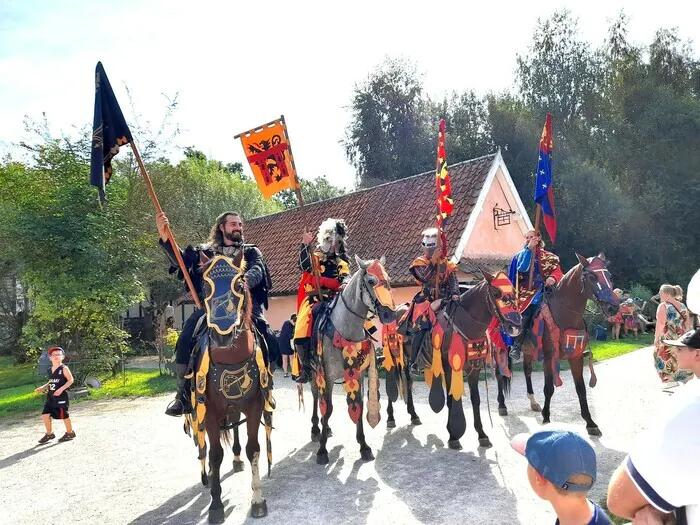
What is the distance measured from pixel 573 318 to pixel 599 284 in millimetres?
618

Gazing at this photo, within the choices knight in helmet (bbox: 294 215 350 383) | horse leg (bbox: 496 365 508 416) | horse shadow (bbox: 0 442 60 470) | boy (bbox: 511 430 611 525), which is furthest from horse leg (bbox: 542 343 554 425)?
horse shadow (bbox: 0 442 60 470)

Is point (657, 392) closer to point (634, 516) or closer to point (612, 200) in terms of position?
point (634, 516)

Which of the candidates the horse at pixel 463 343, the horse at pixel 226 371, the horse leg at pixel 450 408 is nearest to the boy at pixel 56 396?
the horse at pixel 226 371

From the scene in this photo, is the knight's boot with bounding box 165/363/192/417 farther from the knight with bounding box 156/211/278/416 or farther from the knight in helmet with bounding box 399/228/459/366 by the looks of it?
the knight in helmet with bounding box 399/228/459/366

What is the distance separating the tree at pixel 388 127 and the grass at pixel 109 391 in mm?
18632

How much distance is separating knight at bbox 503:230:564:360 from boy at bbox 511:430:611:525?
18.6 ft

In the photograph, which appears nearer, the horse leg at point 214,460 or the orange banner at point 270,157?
the horse leg at point 214,460

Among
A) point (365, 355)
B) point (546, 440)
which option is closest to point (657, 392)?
point (365, 355)

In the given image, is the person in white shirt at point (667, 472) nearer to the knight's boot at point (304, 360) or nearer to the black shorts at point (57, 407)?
the knight's boot at point (304, 360)

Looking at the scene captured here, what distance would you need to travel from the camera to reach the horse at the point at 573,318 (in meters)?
6.43

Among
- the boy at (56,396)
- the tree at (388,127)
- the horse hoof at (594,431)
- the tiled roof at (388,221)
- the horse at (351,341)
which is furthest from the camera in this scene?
the tree at (388,127)

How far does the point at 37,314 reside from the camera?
40.9 feet

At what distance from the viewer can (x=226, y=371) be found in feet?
15.2

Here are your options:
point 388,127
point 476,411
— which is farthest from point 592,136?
point 476,411
